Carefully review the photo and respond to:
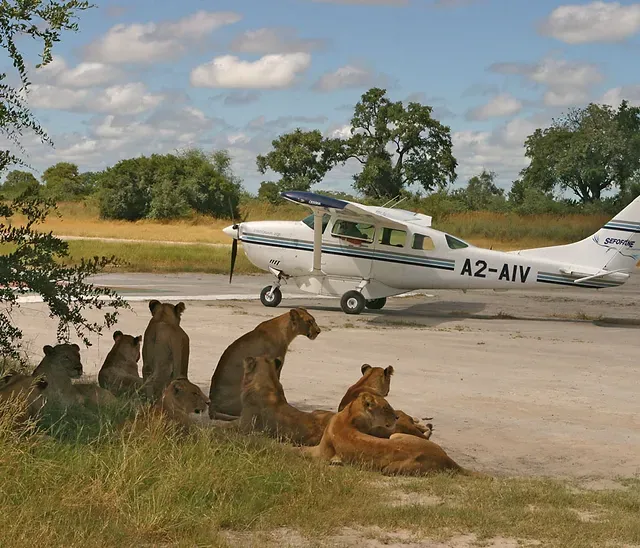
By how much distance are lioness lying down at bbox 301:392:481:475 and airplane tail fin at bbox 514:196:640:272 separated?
14930mm

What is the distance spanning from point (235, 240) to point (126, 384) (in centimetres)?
1444

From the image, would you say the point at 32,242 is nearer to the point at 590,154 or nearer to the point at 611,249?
the point at 611,249

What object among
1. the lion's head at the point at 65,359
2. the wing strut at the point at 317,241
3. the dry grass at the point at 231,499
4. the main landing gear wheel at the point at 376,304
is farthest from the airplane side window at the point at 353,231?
the dry grass at the point at 231,499

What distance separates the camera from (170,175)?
6344cm

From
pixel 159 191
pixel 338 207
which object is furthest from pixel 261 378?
pixel 159 191

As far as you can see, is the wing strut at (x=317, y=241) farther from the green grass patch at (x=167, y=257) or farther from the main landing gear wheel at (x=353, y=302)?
the green grass patch at (x=167, y=257)

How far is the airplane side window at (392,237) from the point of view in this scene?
73.7 ft

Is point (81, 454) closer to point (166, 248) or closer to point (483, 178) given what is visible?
point (166, 248)

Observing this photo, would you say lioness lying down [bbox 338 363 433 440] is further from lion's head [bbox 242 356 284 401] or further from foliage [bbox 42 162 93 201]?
foliage [bbox 42 162 93 201]

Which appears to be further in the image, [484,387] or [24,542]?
[484,387]

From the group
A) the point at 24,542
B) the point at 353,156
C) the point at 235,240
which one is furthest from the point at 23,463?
the point at 353,156

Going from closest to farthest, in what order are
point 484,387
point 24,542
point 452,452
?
point 24,542
point 452,452
point 484,387

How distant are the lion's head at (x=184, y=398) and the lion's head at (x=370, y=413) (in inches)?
49.7

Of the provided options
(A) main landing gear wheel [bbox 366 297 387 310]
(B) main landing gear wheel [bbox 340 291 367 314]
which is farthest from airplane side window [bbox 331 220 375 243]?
(A) main landing gear wheel [bbox 366 297 387 310]
